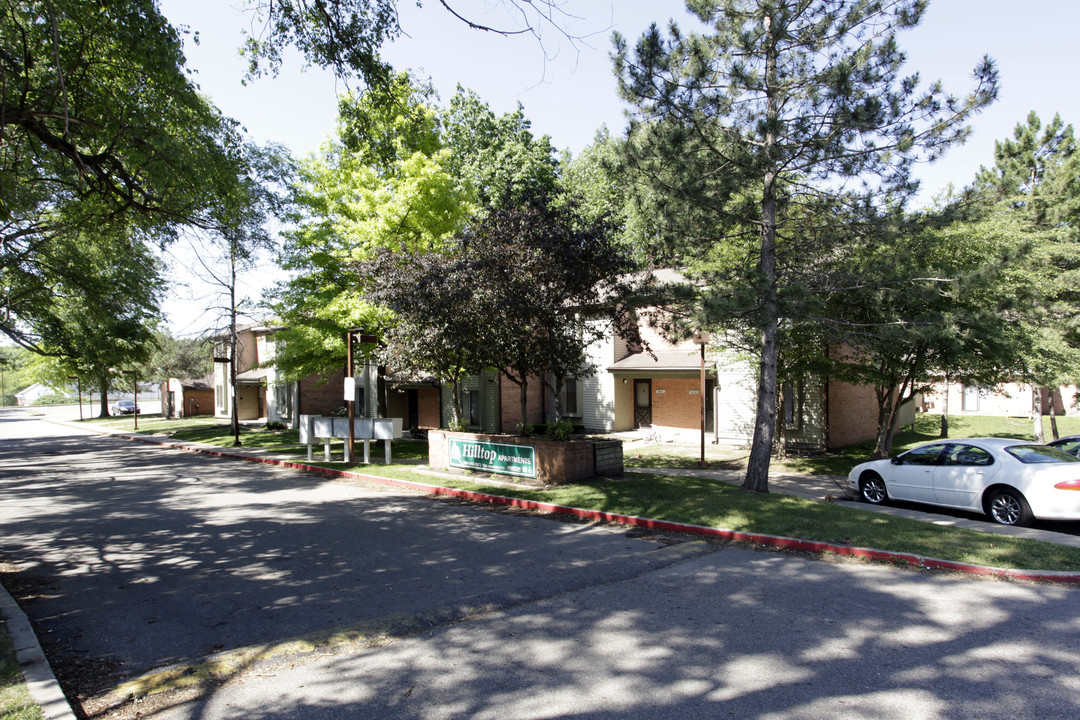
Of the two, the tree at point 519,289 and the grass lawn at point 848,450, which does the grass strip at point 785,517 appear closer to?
the tree at point 519,289

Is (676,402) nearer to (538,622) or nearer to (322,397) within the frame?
(538,622)

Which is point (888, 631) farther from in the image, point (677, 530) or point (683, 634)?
point (677, 530)

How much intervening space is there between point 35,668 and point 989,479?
12.4 metres

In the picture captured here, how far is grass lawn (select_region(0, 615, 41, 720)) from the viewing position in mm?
3994

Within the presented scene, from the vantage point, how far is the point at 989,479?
1002cm

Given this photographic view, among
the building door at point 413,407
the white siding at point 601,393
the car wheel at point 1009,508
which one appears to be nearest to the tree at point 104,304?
the building door at point 413,407

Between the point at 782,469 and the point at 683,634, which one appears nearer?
the point at 683,634

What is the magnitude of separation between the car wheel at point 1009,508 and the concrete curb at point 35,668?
11.9 meters

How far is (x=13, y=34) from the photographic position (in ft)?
27.8

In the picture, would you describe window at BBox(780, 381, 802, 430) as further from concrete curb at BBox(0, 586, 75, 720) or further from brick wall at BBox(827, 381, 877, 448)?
concrete curb at BBox(0, 586, 75, 720)

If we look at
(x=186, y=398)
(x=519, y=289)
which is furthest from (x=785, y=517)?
(x=186, y=398)

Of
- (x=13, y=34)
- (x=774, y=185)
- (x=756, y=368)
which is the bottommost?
(x=756, y=368)

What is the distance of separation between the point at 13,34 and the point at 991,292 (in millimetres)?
17795

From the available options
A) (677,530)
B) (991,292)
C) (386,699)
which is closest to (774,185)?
(991,292)
